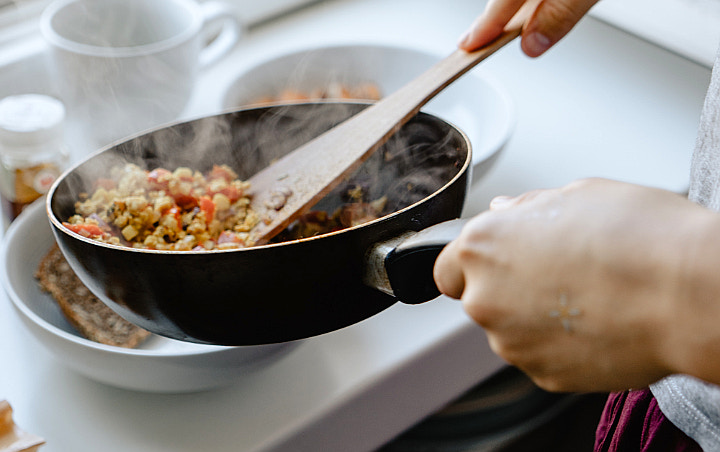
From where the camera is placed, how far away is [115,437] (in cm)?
54

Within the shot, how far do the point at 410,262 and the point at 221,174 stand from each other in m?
0.32

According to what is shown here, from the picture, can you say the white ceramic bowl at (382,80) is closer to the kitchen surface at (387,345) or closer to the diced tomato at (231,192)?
the kitchen surface at (387,345)

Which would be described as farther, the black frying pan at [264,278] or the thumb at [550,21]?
the thumb at [550,21]

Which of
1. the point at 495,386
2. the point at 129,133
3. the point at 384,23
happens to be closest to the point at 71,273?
the point at 129,133

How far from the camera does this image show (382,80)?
977mm

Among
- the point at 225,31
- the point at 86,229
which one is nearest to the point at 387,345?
the point at 86,229

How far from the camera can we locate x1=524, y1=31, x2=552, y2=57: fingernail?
640 mm

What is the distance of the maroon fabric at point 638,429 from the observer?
1.76 ft

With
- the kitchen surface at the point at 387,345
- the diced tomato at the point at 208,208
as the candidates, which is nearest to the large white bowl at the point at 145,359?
the kitchen surface at the point at 387,345

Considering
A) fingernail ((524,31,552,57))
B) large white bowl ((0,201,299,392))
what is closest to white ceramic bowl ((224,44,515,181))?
fingernail ((524,31,552,57))

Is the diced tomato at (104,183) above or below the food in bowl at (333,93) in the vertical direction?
above

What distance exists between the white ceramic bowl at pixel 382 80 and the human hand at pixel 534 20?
162 millimetres

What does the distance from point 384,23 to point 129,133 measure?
1.74 ft

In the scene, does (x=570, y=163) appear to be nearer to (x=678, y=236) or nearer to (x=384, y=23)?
(x=384, y=23)
